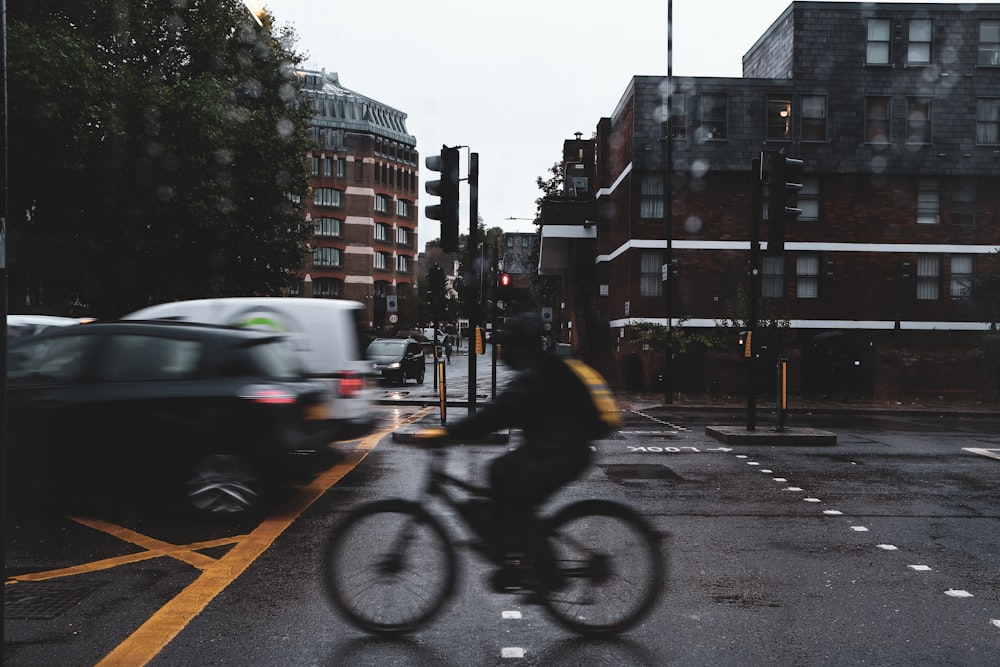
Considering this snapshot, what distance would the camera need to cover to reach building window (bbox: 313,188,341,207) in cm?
7831

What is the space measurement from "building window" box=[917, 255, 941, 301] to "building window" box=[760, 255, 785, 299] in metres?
4.97

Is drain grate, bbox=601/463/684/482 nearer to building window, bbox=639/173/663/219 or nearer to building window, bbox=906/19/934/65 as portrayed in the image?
building window, bbox=639/173/663/219

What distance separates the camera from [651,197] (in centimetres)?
3081

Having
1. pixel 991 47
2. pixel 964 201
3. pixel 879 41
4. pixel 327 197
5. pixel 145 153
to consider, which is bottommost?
pixel 145 153

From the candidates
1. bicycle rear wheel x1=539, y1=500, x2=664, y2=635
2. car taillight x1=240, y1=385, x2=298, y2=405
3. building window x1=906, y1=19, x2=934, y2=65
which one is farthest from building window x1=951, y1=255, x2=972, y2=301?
bicycle rear wheel x1=539, y1=500, x2=664, y2=635

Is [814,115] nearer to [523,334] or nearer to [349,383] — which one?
[349,383]

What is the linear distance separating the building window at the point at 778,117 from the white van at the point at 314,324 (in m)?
23.3

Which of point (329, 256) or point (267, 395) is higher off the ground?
point (329, 256)

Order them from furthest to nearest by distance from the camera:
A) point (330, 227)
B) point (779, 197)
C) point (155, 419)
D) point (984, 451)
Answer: point (330, 227)
point (779, 197)
point (984, 451)
point (155, 419)

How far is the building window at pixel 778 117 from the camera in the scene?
99.8 feet

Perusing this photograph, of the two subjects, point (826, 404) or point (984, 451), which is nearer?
point (984, 451)

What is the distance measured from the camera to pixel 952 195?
100ft

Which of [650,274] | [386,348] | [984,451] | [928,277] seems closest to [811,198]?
[928,277]

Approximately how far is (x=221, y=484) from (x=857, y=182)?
2853 cm
